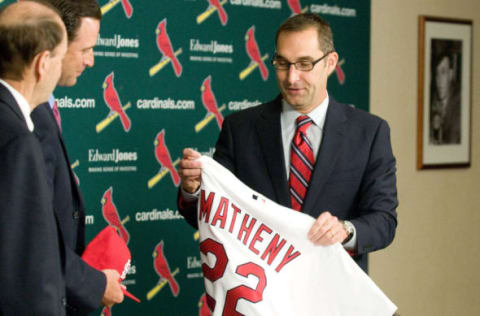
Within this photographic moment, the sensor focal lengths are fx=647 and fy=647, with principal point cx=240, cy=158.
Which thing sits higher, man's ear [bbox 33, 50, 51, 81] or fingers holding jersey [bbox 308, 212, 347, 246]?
man's ear [bbox 33, 50, 51, 81]

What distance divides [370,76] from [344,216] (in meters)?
1.93

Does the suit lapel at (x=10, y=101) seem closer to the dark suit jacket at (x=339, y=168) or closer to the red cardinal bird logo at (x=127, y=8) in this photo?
the dark suit jacket at (x=339, y=168)

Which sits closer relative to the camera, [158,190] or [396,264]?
[158,190]

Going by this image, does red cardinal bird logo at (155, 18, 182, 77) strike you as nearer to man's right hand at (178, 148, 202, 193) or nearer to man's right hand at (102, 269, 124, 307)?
man's right hand at (178, 148, 202, 193)

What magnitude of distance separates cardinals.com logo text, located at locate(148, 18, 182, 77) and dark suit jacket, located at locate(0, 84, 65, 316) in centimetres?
182

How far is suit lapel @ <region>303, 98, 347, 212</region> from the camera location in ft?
7.34

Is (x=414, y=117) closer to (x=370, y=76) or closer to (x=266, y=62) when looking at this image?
(x=370, y=76)

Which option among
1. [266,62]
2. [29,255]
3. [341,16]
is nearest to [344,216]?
[29,255]

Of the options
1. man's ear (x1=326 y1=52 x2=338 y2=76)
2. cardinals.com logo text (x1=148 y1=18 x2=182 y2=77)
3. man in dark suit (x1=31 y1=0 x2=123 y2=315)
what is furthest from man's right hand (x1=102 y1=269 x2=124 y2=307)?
cardinals.com logo text (x1=148 y1=18 x2=182 y2=77)

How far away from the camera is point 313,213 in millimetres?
2250

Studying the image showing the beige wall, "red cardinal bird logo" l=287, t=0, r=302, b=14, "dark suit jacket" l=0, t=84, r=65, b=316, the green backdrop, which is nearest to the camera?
"dark suit jacket" l=0, t=84, r=65, b=316

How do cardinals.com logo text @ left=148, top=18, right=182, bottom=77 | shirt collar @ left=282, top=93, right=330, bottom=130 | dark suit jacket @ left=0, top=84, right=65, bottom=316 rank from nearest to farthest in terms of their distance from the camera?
dark suit jacket @ left=0, top=84, right=65, bottom=316 → shirt collar @ left=282, top=93, right=330, bottom=130 → cardinals.com logo text @ left=148, top=18, right=182, bottom=77

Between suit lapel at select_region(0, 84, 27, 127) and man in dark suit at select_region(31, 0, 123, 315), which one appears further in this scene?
man in dark suit at select_region(31, 0, 123, 315)

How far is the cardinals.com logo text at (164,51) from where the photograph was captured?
328 cm
